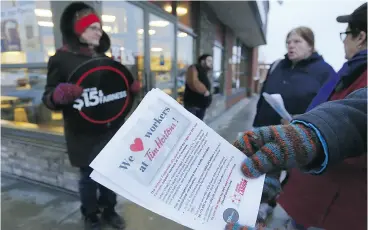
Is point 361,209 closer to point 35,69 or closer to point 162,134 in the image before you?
point 162,134

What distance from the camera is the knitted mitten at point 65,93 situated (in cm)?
164

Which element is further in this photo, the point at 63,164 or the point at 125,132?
the point at 63,164

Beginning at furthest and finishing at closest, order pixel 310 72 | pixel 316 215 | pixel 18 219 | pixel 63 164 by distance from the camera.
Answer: pixel 63 164, pixel 18 219, pixel 310 72, pixel 316 215

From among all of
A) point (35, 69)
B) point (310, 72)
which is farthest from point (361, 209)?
point (35, 69)

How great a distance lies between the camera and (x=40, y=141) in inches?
110

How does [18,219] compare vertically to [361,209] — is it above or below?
below

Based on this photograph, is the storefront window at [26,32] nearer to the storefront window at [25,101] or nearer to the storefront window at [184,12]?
the storefront window at [25,101]

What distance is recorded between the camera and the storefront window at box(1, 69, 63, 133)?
2993mm

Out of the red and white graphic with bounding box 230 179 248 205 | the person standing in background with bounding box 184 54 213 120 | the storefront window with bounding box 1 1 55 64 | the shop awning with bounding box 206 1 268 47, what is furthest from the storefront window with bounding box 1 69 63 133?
the shop awning with bounding box 206 1 268 47

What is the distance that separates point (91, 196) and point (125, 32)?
2018 millimetres

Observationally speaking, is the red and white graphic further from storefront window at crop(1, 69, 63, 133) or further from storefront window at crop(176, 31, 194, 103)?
storefront window at crop(176, 31, 194, 103)

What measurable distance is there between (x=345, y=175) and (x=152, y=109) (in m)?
0.78

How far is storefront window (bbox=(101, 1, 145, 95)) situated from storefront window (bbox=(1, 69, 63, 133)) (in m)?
0.89

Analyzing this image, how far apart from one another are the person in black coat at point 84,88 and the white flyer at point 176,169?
1207mm
